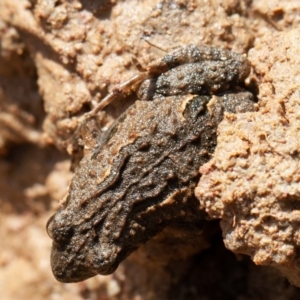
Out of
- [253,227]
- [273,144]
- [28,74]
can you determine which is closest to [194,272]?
[253,227]

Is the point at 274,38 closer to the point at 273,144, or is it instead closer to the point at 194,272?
the point at 273,144

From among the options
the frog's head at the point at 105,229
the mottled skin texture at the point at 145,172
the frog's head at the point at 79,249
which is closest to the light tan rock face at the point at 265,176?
the mottled skin texture at the point at 145,172

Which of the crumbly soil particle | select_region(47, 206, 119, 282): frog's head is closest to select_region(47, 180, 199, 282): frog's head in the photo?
select_region(47, 206, 119, 282): frog's head

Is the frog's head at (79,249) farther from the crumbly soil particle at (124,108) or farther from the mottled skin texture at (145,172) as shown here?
the crumbly soil particle at (124,108)

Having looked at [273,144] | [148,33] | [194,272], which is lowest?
[194,272]

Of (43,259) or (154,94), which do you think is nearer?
(154,94)

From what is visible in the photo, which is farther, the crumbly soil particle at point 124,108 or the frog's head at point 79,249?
the frog's head at point 79,249
